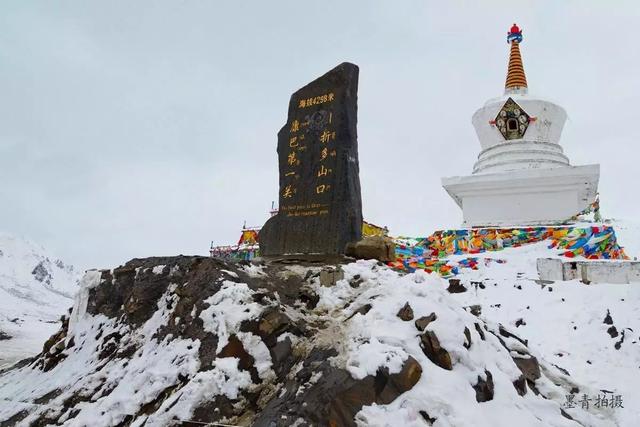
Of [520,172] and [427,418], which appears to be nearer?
[427,418]

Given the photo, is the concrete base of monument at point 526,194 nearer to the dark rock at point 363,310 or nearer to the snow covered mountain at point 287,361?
the snow covered mountain at point 287,361

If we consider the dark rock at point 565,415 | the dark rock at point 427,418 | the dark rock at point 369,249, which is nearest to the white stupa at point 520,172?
the dark rock at point 369,249

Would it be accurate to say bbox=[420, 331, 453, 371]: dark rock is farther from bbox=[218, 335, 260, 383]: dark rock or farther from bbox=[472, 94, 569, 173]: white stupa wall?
bbox=[472, 94, 569, 173]: white stupa wall

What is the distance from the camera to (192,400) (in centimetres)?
384

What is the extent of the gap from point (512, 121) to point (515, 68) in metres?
3.61

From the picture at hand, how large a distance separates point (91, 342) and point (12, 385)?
1.22m

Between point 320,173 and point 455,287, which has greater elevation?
point 320,173

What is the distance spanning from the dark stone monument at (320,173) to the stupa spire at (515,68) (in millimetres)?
15964

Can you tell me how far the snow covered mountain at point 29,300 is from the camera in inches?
530

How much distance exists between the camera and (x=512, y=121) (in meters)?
19.9

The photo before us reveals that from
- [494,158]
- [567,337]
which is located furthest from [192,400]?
[494,158]

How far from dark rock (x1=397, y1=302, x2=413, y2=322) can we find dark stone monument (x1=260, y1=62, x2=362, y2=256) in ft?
7.87

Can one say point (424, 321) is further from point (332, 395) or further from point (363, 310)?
point (332, 395)

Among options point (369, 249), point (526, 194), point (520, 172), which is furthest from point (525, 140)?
point (369, 249)
